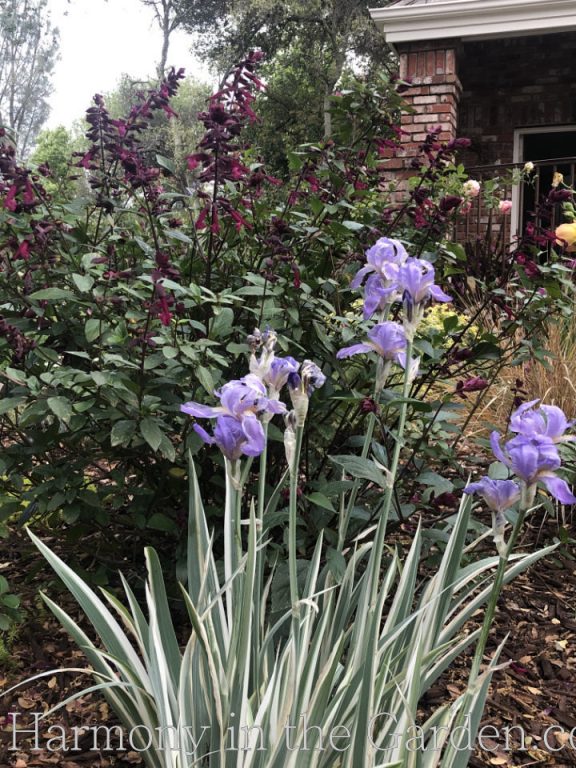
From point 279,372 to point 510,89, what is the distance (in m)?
7.96

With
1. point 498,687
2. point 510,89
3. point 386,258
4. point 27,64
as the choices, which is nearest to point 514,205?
point 510,89

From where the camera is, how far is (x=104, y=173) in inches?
76.6

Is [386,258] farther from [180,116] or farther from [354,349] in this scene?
[180,116]

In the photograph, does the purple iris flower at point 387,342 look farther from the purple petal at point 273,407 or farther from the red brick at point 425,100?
the red brick at point 425,100

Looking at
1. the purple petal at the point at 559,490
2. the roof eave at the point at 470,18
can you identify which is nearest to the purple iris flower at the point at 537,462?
the purple petal at the point at 559,490

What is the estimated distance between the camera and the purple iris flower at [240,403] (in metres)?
0.98

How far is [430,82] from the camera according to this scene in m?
6.55

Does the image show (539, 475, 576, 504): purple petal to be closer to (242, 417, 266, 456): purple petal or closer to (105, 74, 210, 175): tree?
(242, 417, 266, 456): purple petal

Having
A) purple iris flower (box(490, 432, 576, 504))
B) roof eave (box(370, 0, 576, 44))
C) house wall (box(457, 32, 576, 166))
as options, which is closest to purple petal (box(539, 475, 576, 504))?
purple iris flower (box(490, 432, 576, 504))

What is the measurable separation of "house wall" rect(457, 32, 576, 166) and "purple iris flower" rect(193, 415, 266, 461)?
7473 millimetres

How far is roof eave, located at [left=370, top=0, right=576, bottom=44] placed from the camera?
6418 millimetres

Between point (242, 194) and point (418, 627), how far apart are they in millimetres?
1318

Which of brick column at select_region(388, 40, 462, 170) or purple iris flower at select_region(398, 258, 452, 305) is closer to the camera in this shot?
purple iris flower at select_region(398, 258, 452, 305)

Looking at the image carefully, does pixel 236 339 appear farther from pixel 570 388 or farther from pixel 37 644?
pixel 570 388
